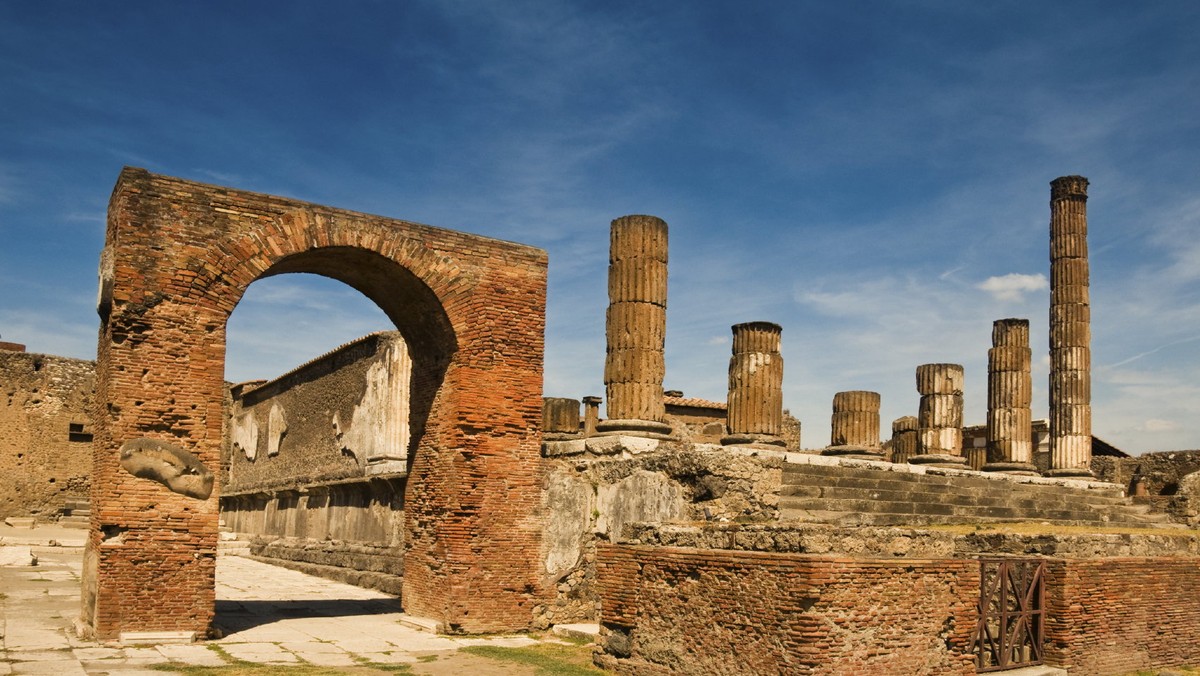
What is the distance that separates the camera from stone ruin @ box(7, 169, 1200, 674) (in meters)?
Result: 7.70

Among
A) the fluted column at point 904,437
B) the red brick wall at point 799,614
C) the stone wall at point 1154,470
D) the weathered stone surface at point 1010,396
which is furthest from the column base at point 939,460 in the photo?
the red brick wall at point 799,614

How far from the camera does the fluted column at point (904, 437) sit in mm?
23750

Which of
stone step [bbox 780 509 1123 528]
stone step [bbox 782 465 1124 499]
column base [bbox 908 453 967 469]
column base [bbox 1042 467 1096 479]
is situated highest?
column base [bbox 908 453 967 469]

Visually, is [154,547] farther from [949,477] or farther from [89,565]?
[949,477]

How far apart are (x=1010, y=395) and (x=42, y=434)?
82.0 feet

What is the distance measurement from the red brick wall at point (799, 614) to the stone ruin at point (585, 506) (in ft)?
0.07

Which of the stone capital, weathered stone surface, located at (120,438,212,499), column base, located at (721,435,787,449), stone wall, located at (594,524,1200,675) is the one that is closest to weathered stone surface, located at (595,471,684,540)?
stone wall, located at (594,524,1200,675)

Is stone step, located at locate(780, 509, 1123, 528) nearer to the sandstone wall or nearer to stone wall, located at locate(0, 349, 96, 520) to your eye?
the sandstone wall

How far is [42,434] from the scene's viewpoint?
27.9 meters

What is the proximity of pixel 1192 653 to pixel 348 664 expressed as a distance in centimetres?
824

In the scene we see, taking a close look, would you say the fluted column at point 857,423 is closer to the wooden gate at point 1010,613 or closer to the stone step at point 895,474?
the stone step at point 895,474

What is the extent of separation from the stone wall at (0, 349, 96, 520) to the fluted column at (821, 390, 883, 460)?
2110 cm

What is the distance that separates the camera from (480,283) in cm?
1216

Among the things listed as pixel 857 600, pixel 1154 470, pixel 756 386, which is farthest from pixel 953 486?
pixel 1154 470
